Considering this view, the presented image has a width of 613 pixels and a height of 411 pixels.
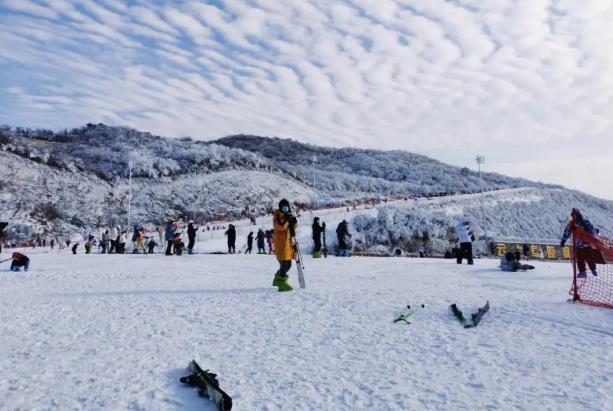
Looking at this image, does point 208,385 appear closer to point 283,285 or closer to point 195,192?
point 283,285

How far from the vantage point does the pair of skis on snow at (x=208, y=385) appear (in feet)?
11.1

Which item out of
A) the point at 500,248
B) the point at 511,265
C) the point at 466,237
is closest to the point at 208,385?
the point at 511,265

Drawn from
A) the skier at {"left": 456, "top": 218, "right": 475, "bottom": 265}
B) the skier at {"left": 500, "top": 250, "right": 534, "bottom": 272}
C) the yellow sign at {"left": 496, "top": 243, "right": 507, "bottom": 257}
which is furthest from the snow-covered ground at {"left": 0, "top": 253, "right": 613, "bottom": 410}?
the yellow sign at {"left": 496, "top": 243, "right": 507, "bottom": 257}

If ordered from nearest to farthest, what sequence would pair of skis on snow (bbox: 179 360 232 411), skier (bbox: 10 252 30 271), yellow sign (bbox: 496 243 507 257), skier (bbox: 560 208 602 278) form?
pair of skis on snow (bbox: 179 360 232 411) < skier (bbox: 560 208 602 278) < skier (bbox: 10 252 30 271) < yellow sign (bbox: 496 243 507 257)

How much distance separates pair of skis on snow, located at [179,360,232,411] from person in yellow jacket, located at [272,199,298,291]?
4.34 meters

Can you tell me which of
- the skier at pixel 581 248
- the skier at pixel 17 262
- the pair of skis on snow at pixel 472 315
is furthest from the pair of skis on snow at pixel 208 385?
the skier at pixel 17 262

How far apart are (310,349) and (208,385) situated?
147 centimetres

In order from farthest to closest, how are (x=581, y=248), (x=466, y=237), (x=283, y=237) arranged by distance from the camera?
→ (x=466, y=237) → (x=581, y=248) → (x=283, y=237)

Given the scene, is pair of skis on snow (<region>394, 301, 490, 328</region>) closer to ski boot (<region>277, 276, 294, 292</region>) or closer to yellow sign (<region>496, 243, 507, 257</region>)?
ski boot (<region>277, 276, 294, 292</region>)

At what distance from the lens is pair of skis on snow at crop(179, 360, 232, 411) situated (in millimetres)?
3371

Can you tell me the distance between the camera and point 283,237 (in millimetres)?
8516

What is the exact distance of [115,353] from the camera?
4.81 metres

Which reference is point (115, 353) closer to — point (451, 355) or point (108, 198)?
point (451, 355)

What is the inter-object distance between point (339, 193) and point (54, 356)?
64.6 meters
